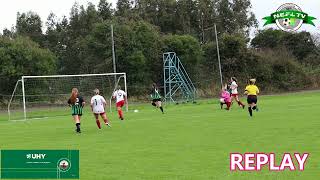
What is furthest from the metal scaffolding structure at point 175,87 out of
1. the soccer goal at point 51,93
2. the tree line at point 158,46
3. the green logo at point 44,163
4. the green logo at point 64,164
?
the green logo at point 64,164

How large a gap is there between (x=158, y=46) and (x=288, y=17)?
34.5m

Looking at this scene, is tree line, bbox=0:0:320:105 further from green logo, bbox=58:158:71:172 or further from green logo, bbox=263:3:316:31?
green logo, bbox=58:158:71:172

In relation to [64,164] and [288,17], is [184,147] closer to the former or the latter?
[64,164]

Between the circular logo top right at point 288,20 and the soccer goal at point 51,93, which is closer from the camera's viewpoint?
the circular logo top right at point 288,20

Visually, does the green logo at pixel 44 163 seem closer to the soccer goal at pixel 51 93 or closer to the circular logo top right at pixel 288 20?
the circular logo top right at pixel 288 20

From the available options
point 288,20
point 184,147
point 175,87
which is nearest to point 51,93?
point 175,87

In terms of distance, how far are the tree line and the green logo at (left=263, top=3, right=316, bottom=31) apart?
95.5 feet

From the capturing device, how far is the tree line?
59812 millimetres

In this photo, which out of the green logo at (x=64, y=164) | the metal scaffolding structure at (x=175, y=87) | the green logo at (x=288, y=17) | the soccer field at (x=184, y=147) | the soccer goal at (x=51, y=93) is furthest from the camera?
the metal scaffolding structure at (x=175, y=87)

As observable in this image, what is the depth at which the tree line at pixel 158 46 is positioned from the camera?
196ft

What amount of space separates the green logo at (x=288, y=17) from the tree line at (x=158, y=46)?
29.1 m

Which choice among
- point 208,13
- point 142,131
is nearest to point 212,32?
point 208,13

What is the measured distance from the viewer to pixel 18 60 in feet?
184

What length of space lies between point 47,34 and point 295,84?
33.5 m
